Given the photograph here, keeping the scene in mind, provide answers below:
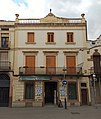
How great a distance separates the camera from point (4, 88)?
28844 mm

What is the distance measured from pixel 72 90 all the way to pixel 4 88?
878 cm

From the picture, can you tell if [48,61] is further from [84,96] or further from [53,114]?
[53,114]

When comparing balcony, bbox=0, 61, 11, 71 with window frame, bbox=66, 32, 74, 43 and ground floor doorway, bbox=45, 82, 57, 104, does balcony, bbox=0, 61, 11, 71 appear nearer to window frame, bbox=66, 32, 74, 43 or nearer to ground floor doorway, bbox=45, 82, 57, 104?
ground floor doorway, bbox=45, 82, 57, 104

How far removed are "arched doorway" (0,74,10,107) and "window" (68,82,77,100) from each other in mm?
7881

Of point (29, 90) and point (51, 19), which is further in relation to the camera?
point (51, 19)

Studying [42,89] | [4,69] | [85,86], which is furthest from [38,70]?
[85,86]

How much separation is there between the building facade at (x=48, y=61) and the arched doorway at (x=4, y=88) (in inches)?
27.4

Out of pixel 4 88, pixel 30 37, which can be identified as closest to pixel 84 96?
pixel 4 88

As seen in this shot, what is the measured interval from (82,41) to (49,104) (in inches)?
367

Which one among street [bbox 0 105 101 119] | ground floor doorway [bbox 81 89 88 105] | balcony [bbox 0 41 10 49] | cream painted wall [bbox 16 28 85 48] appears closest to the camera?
street [bbox 0 105 101 119]

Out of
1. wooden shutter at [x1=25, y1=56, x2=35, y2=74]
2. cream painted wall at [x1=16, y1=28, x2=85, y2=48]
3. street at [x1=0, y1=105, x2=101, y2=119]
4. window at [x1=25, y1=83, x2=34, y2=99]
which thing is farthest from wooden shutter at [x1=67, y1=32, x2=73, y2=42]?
street at [x1=0, y1=105, x2=101, y2=119]

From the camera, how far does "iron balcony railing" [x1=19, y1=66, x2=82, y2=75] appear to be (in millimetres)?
28312

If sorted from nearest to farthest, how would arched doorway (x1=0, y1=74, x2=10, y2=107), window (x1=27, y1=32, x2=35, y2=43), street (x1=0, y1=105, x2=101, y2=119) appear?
street (x1=0, y1=105, x2=101, y2=119) < arched doorway (x1=0, y1=74, x2=10, y2=107) < window (x1=27, y1=32, x2=35, y2=43)

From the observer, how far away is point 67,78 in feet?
93.5
